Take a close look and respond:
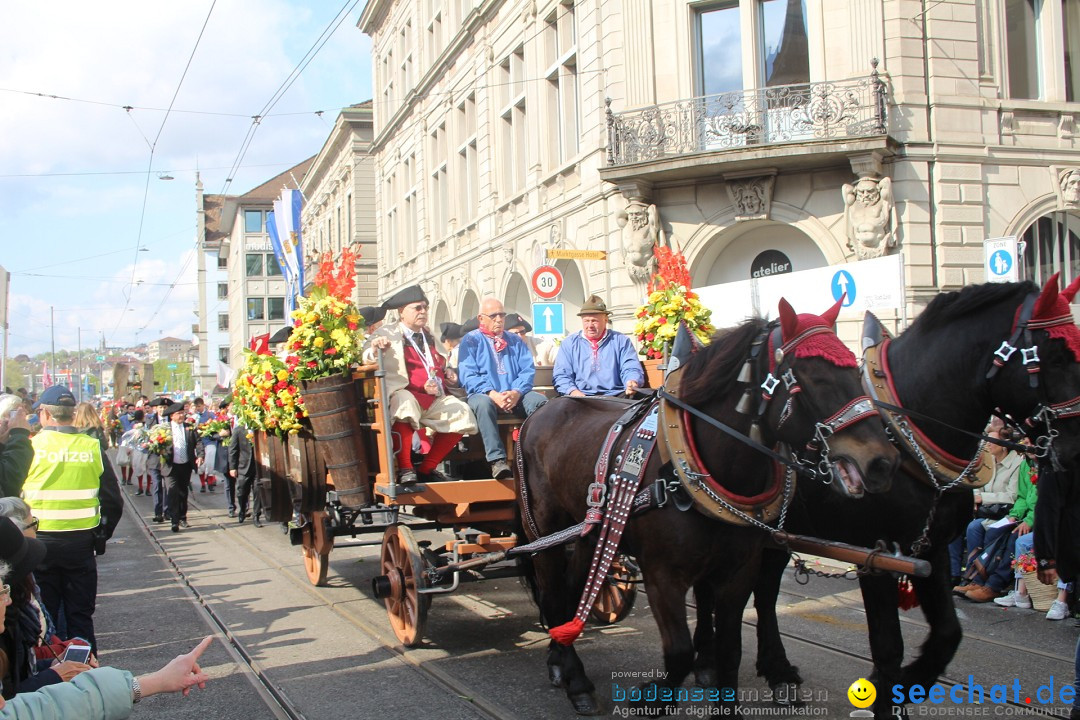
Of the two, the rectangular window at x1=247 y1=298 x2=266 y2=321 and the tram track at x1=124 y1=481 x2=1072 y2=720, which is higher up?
the rectangular window at x1=247 y1=298 x2=266 y2=321

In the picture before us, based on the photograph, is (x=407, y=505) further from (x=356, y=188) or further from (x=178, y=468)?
(x=356, y=188)

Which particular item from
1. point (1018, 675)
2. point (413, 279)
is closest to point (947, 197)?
point (1018, 675)

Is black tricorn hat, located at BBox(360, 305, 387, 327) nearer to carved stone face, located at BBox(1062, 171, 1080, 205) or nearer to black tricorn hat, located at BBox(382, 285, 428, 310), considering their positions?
black tricorn hat, located at BBox(382, 285, 428, 310)

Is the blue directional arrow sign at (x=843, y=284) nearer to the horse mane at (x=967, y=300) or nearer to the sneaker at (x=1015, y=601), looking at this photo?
the sneaker at (x=1015, y=601)

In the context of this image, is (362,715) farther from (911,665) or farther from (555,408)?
(911,665)

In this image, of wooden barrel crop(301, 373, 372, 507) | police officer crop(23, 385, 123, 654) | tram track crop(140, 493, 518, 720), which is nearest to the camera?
tram track crop(140, 493, 518, 720)

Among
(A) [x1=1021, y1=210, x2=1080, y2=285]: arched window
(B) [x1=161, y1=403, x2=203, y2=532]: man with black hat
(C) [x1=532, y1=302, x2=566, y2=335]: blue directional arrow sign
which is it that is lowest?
(B) [x1=161, y1=403, x2=203, y2=532]: man with black hat

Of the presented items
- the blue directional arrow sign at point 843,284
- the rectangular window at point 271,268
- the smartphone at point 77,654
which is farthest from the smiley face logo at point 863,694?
the rectangular window at point 271,268

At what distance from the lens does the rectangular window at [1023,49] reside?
17438mm

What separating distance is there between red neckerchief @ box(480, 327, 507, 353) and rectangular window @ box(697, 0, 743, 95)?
1245cm

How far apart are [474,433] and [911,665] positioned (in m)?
3.37

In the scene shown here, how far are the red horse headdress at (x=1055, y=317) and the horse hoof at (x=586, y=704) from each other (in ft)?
9.47

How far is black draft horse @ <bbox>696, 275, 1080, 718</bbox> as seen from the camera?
4.27 meters

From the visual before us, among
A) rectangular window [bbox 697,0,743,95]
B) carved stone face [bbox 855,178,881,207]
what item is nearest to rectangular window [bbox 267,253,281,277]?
rectangular window [bbox 697,0,743,95]
